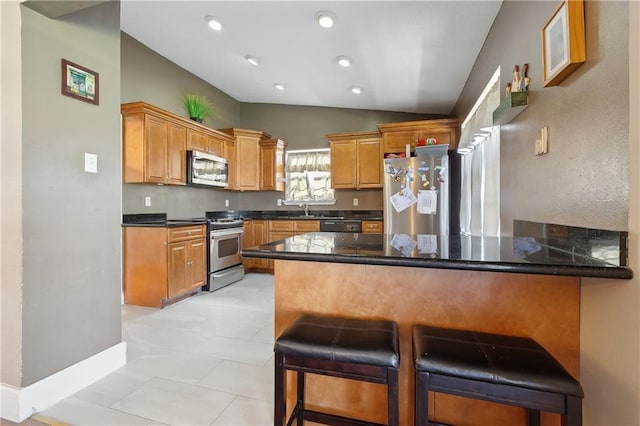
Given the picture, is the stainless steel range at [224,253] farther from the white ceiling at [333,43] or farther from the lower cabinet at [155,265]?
the white ceiling at [333,43]

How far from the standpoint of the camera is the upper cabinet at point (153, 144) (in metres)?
3.28

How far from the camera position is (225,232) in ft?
13.5

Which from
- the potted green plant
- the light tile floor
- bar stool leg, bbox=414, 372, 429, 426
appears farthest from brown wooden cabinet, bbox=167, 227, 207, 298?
bar stool leg, bbox=414, 372, 429, 426

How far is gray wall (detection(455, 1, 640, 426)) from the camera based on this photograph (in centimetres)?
85

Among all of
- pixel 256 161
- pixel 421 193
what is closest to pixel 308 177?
pixel 256 161

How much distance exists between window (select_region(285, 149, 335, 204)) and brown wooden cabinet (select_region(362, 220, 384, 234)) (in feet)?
3.21

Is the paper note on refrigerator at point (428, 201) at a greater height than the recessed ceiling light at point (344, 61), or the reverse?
the recessed ceiling light at point (344, 61)

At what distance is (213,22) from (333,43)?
1.23 m

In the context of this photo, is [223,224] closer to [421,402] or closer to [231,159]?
[231,159]

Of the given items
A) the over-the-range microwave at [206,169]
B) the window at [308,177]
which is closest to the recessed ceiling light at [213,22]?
the over-the-range microwave at [206,169]

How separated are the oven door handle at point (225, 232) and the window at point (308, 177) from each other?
124cm

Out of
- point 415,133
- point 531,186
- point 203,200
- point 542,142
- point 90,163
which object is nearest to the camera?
point 542,142

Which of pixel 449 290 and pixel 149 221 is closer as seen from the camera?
pixel 449 290

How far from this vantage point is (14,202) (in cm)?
153
